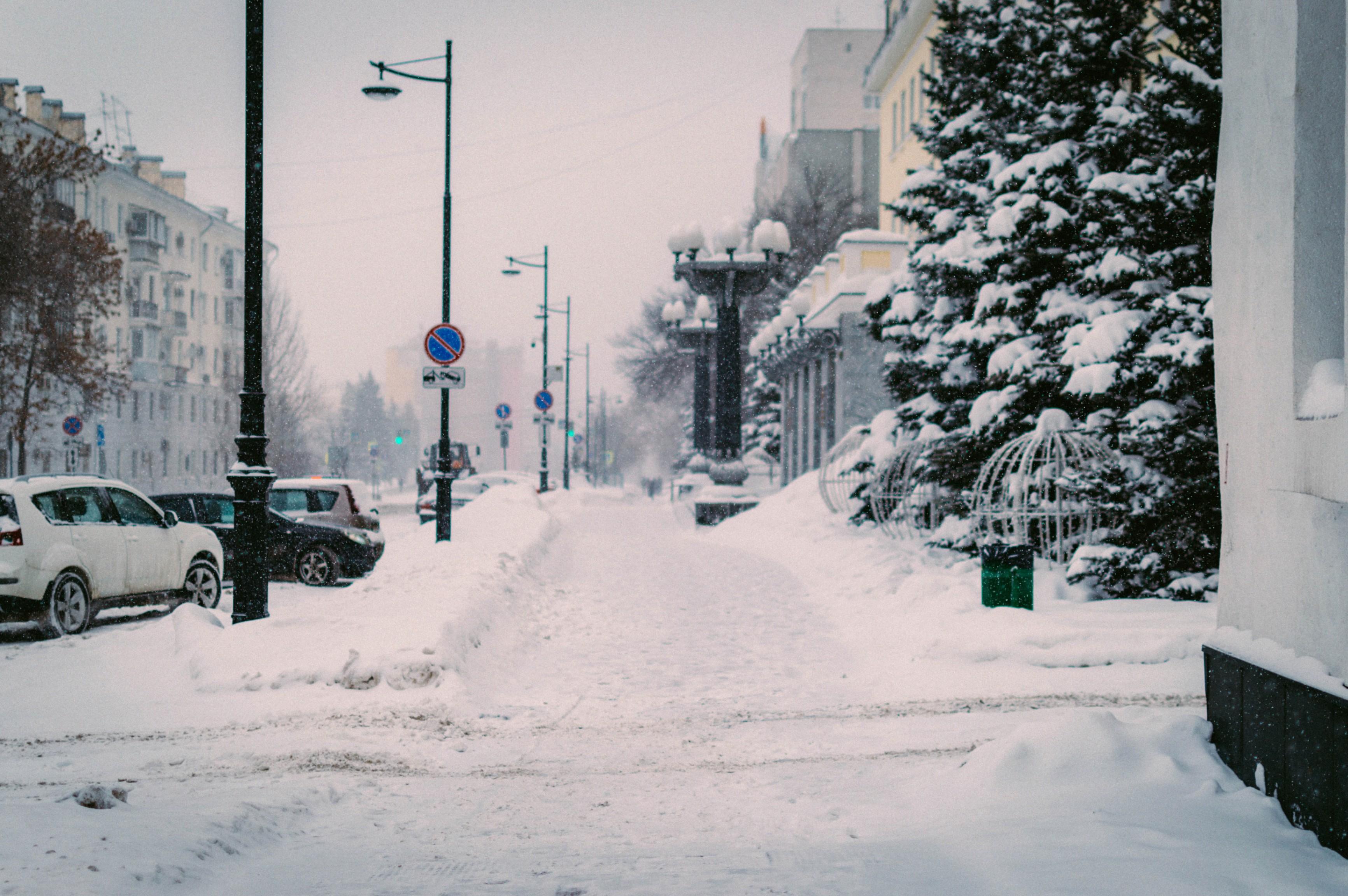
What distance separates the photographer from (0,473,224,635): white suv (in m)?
9.84

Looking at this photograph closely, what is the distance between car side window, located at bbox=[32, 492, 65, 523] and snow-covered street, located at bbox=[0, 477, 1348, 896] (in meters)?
1.16

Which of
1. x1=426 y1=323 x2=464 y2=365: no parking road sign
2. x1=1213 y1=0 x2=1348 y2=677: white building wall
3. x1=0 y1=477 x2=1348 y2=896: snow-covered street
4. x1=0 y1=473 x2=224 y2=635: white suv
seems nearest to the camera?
x1=0 y1=477 x2=1348 y2=896: snow-covered street

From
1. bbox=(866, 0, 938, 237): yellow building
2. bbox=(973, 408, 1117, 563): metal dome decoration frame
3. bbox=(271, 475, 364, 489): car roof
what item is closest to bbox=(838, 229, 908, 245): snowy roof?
bbox=(866, 0, 938, 237): yellow building

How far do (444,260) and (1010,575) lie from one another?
38.8 ft

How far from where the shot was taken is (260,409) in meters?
9.67

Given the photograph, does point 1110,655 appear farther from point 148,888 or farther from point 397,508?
point 397,508

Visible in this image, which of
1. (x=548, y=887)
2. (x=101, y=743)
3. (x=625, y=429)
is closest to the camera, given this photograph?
(x=548, y=887)

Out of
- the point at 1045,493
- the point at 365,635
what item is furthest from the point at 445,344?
the point at 1045,493

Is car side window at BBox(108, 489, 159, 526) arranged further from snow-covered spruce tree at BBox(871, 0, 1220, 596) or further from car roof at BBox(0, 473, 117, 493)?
snow-covered spruce tree at BBox(871, 0, 1220, 596)

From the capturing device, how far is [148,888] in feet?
12.8

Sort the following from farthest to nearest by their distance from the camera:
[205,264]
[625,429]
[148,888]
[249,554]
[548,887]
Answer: [625,429] < [205,264] < [249,554] < [548,887] < [148,888]

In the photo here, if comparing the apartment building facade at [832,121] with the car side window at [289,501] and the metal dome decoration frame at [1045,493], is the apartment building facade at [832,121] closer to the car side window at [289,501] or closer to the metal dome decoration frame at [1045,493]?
the car side window at [289,501]

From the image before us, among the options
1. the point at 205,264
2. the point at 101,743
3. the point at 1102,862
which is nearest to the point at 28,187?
the point at 101,743

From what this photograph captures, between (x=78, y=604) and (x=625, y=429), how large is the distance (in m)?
123
